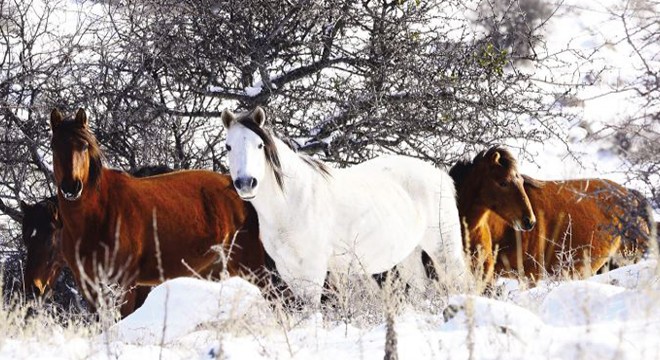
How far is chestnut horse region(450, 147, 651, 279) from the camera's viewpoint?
874cm

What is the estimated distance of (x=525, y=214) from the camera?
8609 millimetres

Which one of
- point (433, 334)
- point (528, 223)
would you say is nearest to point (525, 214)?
point (528, 223)

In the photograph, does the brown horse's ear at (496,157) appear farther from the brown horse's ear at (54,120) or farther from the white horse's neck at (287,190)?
the brown horse's ear at (54,120)

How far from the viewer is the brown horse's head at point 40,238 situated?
9445mm

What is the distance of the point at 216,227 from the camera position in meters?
9.05

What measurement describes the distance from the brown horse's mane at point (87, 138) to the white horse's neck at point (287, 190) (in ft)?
5.65

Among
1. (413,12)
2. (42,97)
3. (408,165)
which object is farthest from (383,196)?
(42,97)

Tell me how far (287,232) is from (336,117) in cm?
456

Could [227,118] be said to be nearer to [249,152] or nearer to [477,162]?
[249,152]

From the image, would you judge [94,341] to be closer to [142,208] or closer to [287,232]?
[287,232]

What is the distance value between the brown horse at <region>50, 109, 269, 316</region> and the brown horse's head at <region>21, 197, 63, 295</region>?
1.19 meters

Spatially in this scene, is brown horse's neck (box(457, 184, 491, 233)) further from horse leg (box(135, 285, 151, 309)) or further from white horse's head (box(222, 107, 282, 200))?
horse leg (box(135, 285, 151, 309))

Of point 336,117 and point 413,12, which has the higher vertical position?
point 413,12

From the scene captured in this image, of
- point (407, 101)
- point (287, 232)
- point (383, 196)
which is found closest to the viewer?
point (287, 232)
